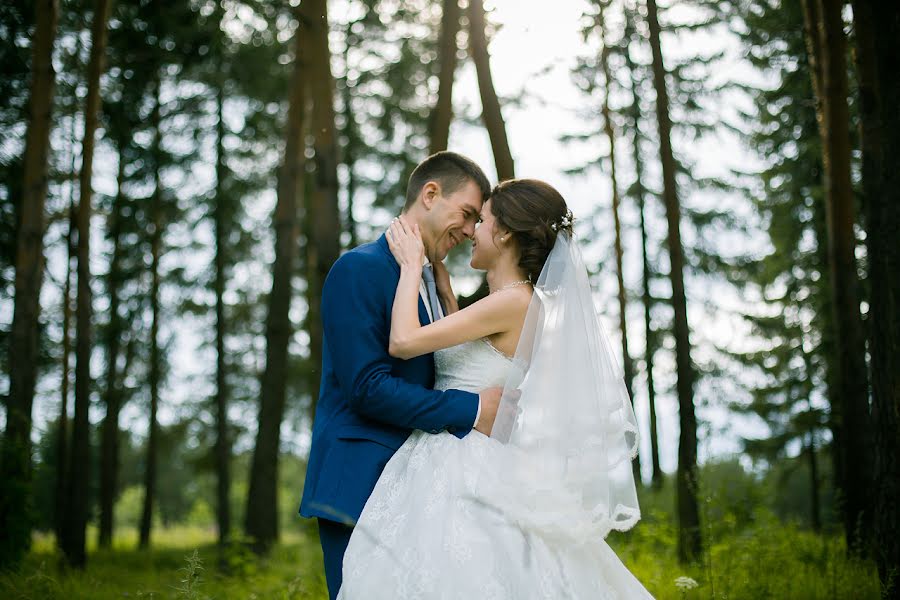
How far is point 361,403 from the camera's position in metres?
3.46

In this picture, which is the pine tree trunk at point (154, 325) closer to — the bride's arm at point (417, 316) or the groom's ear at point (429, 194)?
the groom's ear at point (429, 194)

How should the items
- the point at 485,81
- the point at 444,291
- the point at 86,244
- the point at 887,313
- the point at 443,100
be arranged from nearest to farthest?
the point at 444,291 < the point at 887,313 < the point at 485,81 < the point at 443,100 < the point at 86,244

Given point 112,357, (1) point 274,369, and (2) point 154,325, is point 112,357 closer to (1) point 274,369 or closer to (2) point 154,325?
(2) point 154,325

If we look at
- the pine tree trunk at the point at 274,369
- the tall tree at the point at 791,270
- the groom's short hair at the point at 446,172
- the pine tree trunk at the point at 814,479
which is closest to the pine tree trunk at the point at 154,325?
the pine tree trunk at the point at 274,369

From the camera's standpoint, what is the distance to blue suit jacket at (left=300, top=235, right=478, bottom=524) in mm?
3441

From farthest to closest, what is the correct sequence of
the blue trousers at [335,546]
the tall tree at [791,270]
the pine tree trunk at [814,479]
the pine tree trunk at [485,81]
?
the pine tree trunk at [814,479] → the tall tree at [791,270] → the pine tree trunk at [485,81] → the blue trousers at [335,546]

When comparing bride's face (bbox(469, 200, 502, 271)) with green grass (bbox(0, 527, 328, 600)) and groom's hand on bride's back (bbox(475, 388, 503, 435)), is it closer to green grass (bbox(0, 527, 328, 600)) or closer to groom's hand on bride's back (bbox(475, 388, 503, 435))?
groom's hand on bride's back (bbox(475, 388, 503, 435))

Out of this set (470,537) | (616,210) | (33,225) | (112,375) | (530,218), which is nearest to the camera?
(470,537)

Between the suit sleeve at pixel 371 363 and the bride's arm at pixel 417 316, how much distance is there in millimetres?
101

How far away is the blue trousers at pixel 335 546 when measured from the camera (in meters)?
3.54

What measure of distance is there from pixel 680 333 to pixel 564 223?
509cm

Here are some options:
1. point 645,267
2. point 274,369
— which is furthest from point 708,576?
point 645,267

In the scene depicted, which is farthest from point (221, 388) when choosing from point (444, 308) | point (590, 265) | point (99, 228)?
point (444, 308)

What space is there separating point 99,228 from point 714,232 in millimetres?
13953
